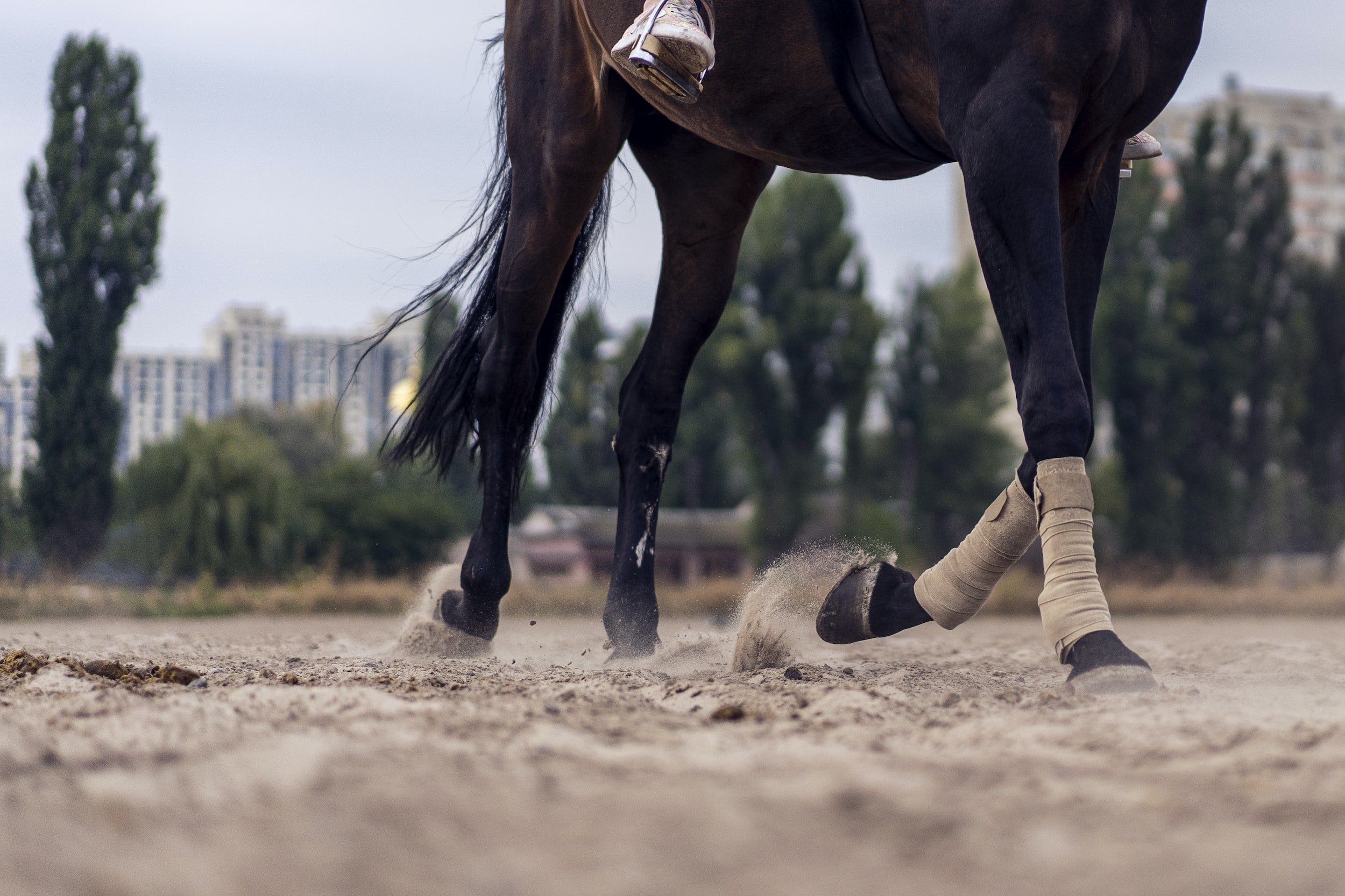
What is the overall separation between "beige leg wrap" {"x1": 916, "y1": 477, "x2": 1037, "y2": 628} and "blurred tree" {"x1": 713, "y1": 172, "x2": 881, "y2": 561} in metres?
20.6

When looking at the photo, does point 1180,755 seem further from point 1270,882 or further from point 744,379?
point 744,379

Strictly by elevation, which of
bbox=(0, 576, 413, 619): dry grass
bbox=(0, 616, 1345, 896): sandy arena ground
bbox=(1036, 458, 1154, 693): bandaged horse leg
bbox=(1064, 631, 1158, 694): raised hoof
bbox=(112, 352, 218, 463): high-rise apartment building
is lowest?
bbox=(0, 576, 413, 619): dry grass

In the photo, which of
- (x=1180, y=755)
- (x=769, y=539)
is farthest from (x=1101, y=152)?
(x=769, y=539)

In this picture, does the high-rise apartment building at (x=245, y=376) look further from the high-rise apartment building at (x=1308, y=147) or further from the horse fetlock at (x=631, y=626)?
the high-rise apartment building at (x=1308, y=147)

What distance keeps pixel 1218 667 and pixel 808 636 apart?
1.30m

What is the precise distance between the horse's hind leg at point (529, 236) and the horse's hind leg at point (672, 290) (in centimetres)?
26

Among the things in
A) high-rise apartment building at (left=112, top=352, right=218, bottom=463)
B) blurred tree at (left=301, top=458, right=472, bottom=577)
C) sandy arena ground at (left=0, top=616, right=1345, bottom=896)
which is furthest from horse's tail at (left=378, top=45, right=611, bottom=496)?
high-rise apartment building at (left=112, top=352, right=218, bottom=463)

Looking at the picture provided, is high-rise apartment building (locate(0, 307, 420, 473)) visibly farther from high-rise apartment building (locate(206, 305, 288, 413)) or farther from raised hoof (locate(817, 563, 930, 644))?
raised hoof (locate(817, 563, 930, 644))

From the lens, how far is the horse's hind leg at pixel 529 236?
392cm

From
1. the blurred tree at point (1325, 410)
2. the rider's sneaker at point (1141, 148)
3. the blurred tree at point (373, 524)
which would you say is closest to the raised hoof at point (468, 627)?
the rider's sneaker at point (1141, 148)

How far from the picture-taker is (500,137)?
4629mm

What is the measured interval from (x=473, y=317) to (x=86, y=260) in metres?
16.5

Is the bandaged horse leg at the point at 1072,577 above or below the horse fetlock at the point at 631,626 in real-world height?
above

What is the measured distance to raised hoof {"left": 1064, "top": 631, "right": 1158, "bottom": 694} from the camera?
2342mm
